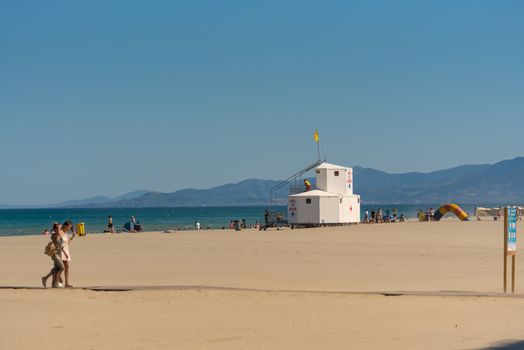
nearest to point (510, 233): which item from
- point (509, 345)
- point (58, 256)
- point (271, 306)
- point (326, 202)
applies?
point (271, 306)

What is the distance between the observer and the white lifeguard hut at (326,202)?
52.9 metres

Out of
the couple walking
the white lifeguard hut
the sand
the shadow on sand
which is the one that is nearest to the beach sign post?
the sand

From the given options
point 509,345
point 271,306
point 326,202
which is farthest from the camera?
point 326,202

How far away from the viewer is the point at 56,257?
1609cm

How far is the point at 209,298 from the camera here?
14.0 metres

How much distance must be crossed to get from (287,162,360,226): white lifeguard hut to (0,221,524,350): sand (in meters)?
29.3

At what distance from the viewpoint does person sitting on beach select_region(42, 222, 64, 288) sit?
16.0 meters

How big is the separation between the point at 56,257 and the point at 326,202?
125 feet

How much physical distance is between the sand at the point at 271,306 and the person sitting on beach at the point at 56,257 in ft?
2.14

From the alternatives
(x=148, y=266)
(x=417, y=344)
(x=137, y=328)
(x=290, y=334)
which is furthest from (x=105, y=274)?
(x=417, y=344)

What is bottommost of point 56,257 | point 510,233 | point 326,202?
point 56,257

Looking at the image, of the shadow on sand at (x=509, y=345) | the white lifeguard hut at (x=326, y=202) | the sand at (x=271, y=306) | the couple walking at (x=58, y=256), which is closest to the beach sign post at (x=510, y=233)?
the sand at (x=271, y=306)

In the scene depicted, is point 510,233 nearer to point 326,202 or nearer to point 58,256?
point 58,256

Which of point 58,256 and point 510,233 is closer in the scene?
point 510,233
